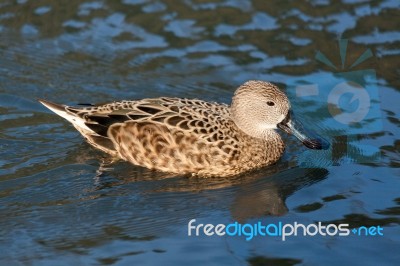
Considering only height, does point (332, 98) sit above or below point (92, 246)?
above

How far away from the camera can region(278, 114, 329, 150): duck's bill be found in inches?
392

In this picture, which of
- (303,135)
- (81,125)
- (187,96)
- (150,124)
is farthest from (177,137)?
(187,96)

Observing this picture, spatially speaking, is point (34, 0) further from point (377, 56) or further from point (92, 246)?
point (92, 246)

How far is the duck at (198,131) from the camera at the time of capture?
9805 mm

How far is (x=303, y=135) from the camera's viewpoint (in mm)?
9977

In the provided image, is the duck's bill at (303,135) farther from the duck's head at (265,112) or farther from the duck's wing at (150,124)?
the duck's wing at (150,124)

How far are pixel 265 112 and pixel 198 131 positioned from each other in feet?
2.64

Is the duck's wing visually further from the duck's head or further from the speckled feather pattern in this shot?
the duck's head

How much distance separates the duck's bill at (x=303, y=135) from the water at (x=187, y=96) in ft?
0.71

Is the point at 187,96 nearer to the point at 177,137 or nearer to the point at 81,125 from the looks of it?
the point at 81,125

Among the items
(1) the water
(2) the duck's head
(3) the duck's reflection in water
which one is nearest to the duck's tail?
(1) the water

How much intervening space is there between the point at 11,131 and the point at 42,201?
1779 mm

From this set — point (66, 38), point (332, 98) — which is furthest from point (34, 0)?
point (332, 98)

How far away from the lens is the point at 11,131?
1045 centimetres
